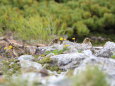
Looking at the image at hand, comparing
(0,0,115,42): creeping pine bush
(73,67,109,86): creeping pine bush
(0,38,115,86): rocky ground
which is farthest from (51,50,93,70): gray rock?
(0,0,115,42): creeping pine bush

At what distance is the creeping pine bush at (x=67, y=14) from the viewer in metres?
9.96

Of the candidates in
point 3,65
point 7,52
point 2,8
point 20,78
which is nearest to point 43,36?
point 7,52

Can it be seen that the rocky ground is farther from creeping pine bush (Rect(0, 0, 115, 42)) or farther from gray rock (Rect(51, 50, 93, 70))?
creeping pine bush (Rect(0, 0, 115, 42))

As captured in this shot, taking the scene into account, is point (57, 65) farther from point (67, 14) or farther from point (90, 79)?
point (67, 14)

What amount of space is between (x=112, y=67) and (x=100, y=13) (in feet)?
30.3

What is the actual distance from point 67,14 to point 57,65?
7314 millimetres

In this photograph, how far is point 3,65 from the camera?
525 centimetres

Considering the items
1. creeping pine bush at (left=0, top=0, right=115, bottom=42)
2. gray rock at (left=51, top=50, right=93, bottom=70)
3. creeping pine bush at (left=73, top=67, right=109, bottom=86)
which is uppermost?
creeping pine bush at (left=73, top=67, right=109, bottom=86)

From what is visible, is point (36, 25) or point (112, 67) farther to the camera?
point (36, 25)

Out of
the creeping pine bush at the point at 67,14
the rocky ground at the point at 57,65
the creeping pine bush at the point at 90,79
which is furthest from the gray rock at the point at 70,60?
the creeping pine bush at the point at 67,14

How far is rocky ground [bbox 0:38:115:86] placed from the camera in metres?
2.99

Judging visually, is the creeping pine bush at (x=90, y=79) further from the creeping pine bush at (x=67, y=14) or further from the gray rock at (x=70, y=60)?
the creeping pine bush at (x=67, y=14)

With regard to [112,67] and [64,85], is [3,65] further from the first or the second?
[64,85]

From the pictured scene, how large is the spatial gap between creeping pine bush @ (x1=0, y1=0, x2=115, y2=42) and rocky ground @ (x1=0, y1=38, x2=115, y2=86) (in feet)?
11.5
